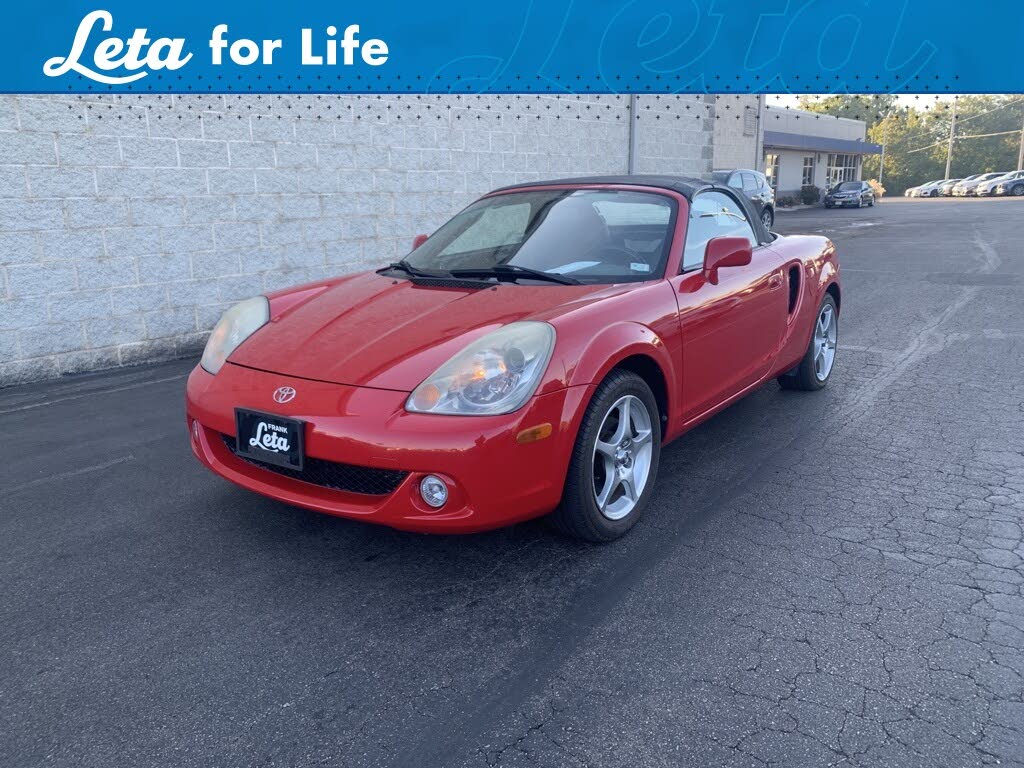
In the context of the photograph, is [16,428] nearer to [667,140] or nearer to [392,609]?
[392,609]

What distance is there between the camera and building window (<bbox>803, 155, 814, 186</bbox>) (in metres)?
47.2

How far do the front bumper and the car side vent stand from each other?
94.4 inches

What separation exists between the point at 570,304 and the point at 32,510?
2697mm

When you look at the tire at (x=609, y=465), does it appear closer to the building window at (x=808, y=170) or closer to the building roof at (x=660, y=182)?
the building roof at (x=660, y=182)

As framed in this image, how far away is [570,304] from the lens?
133 inches

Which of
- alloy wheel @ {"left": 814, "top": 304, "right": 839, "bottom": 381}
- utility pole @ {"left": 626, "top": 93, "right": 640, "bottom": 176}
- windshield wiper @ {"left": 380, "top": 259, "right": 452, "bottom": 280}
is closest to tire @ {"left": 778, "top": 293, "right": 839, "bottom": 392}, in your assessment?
alloy wheel @ {"left": 814, "top": 304, "right": 839, "bottom": 381}

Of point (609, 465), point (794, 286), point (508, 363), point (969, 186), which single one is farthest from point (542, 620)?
point (969, 186)

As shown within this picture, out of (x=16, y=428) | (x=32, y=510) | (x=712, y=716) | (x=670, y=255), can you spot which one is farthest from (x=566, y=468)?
(x=16, y=428)

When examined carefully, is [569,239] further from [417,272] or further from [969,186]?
[969,186]

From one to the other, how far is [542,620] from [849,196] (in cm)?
4008

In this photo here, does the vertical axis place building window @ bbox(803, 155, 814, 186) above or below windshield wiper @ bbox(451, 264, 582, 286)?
above

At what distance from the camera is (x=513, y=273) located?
3879 millimetres

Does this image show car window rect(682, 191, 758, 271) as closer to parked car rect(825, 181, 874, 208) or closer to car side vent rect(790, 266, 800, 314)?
car side vent rect(790, 266, 800, 314)

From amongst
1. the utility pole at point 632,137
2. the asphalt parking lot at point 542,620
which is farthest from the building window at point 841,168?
the asphalt parking lot at point 542,620
